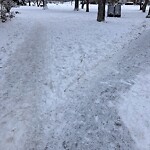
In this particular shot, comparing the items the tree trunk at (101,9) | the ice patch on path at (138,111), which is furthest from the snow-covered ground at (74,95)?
the tree trunk at (101,9)

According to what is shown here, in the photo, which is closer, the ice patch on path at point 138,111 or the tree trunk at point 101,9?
the ice patch on path at point 138,111

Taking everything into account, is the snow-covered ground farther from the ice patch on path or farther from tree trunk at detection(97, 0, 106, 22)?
tree trunk at detection(97, 0, 106, 22)

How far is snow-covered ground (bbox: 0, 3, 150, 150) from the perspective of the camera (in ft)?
19.9

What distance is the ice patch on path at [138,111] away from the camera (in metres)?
6.16

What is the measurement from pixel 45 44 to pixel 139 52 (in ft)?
13.2

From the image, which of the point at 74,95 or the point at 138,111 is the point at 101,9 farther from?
the point at 138,111

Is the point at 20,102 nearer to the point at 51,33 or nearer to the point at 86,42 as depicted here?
the point at 86,42

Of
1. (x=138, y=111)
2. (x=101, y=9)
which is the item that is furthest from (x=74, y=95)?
(x=101, y=9)

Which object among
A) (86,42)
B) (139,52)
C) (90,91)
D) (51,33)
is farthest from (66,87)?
(51,33)

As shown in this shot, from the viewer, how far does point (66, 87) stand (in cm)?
845

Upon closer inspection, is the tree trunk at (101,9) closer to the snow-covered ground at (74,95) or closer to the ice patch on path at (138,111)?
the snow-covered ground at (74,95)

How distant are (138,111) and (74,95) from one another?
1.78 m

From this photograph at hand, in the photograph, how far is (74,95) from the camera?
7.94m

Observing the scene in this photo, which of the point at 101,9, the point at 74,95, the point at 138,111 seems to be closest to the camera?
the point at 138,111
